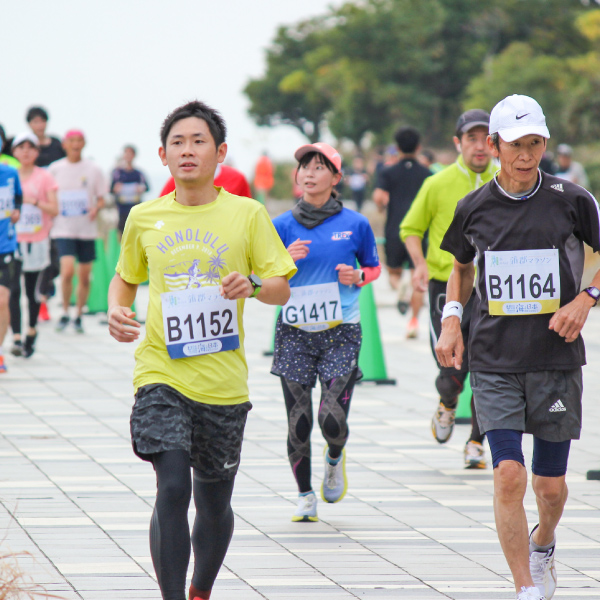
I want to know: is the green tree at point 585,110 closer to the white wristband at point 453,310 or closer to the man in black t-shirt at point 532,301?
the white wristband at point 453,310

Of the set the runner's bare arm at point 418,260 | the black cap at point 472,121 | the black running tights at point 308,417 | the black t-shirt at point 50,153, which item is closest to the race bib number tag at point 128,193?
the black t-shirt at point 50,153

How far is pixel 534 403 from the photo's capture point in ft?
14.6

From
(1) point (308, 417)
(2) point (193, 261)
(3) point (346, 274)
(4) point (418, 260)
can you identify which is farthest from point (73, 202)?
(2) point (193, 261)

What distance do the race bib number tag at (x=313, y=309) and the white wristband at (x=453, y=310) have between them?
1.29 metres

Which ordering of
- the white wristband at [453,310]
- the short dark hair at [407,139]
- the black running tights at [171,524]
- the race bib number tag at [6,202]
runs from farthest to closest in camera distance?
the short dark hair at [407,139]
the race bib number tag at [6,202]
the white wristband at [453,310]
the black running tights at [171,524]

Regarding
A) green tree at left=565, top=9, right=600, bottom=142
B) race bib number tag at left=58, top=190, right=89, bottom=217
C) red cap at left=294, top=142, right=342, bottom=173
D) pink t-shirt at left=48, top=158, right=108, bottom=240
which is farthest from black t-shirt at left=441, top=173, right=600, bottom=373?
green tree at left=565, top=9, right=600, bottom=142

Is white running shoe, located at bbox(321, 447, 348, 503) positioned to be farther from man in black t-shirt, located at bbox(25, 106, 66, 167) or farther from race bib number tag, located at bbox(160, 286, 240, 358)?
man in black t-shirt, located at bbox(25, 106, 66, 167)

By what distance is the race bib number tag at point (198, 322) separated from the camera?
4156mm

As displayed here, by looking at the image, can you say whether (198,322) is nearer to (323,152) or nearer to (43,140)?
(323,152)

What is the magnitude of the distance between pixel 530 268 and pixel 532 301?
0.40ft

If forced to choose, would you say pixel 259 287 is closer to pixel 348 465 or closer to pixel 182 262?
pixel 182 262

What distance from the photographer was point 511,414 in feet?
14.5

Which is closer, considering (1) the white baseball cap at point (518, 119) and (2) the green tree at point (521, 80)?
(1) the white baseball cap at point (518, 119)

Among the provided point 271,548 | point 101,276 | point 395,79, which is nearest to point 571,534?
point 271,548
